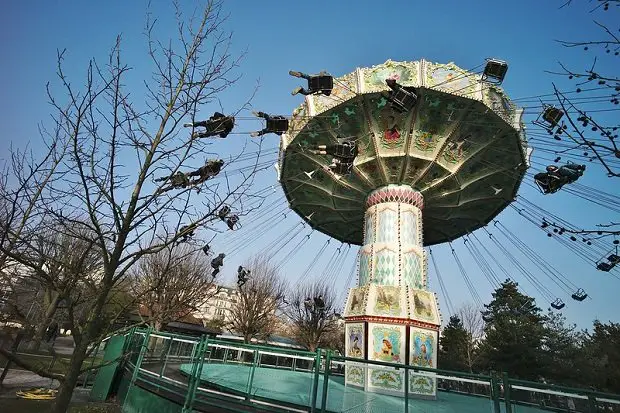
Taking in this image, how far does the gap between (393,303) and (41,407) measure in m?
10.7

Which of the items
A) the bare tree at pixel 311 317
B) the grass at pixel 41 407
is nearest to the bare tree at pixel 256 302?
the bare tree at pixel 311 317

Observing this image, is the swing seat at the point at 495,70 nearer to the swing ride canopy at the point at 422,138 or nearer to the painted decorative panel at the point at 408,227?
the swing ride canopy at the point at 422,138

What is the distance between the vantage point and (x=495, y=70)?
1275cm

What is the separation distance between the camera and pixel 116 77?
480 centimetres

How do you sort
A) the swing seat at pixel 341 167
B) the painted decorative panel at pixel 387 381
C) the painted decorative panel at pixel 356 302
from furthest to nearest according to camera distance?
the painted decorative panel at pixel 356 302
the swing seat at pixel 341 167
the painted decorative panel at pixel 387 381

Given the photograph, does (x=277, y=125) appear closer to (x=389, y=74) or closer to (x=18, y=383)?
(x=389, y=74)

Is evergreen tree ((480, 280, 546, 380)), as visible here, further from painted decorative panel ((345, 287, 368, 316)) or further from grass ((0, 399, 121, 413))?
grass ((0, 399, 121, 413))

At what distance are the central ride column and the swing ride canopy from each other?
1.30m

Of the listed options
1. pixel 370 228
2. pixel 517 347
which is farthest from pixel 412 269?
pixel 517 347

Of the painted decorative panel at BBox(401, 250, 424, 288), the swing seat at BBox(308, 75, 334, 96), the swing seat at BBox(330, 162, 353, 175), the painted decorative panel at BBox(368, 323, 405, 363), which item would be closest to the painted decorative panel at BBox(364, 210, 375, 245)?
the painted decorative panel at BBox(401, 250, 424, 288)

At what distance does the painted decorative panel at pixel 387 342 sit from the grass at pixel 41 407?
309 inches

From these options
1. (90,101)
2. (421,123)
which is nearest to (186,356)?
(90,101)

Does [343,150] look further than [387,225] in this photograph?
No

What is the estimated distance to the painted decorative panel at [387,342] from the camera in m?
12.0
